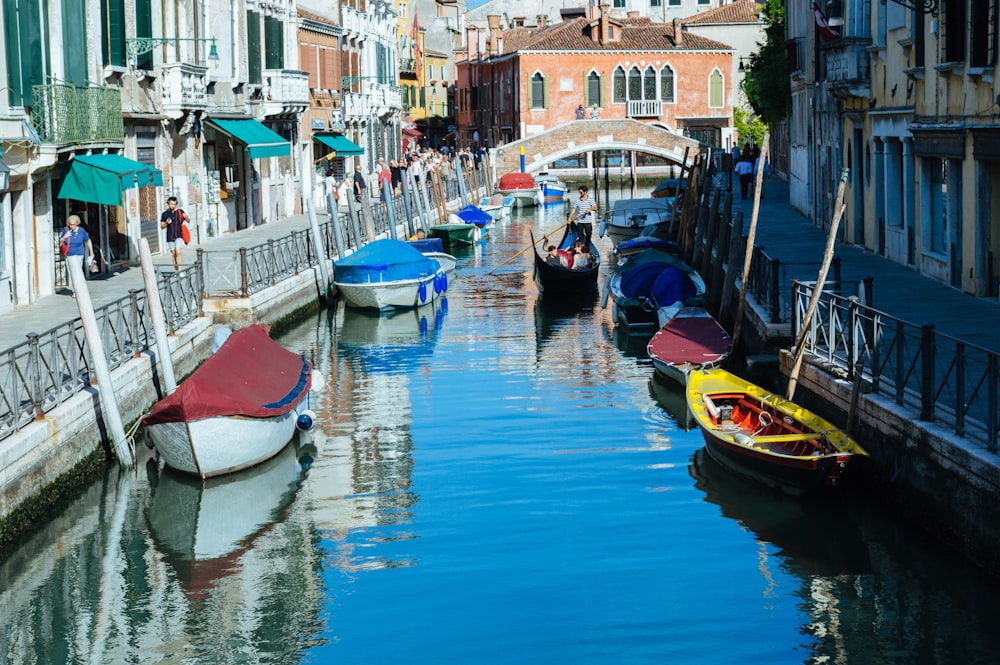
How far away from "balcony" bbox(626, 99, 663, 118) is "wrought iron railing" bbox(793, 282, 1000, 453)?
2152 inches

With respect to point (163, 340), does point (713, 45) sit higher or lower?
higher

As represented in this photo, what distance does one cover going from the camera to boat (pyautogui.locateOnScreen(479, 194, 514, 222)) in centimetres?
5188

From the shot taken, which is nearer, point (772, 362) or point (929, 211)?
point (772, 362)

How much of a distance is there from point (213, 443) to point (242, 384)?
917 millimetres

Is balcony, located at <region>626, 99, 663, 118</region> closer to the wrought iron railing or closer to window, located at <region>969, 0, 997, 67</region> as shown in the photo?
window, located at <region>969, 0, 997, 67</region>

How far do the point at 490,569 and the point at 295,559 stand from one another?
1.78 meters

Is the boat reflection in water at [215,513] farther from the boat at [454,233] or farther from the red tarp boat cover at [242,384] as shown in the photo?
the boat at [454,233]

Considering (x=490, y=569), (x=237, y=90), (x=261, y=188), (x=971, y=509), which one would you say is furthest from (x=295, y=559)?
(x=261, y=188)

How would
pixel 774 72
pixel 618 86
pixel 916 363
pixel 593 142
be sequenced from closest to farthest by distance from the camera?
pixel 916 363 < pixel 774 72 < pixel 593 142 < pixel 618 86

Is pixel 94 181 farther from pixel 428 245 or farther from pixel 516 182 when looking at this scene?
pixel 516 182

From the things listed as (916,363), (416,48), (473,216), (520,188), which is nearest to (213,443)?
(916,363)

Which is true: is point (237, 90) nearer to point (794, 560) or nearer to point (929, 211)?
point (929, 211)

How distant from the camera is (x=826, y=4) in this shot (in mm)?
30047

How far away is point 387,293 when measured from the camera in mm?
27875
